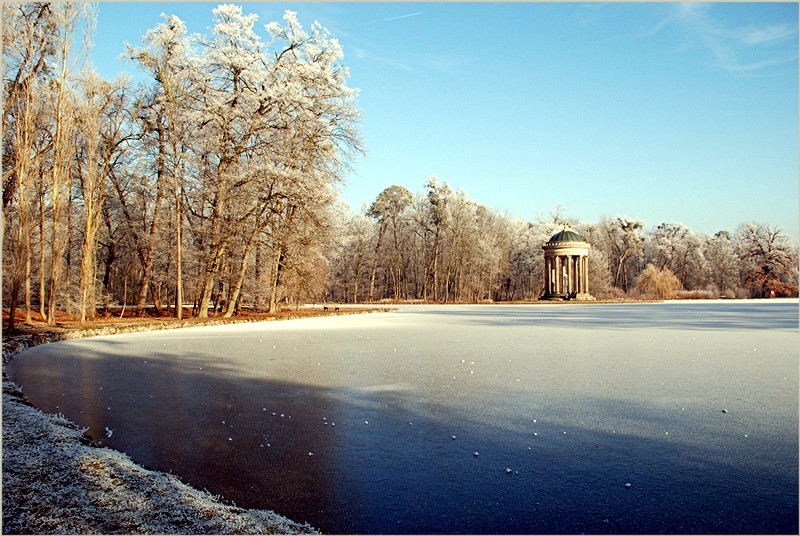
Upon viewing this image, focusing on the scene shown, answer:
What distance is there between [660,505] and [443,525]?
4.60 feet

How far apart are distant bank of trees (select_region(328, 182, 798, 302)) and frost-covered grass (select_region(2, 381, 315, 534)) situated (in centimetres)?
4675

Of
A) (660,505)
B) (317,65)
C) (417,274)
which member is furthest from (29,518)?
(417,274)

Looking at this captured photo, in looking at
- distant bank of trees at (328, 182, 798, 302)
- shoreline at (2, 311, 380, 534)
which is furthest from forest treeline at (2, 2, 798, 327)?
distant bank of trees at (328, 182, 798, 302)

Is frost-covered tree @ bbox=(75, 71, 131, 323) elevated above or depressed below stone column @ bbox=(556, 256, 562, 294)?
above

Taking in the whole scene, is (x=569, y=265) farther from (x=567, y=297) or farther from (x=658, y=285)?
(x=658, y=285)

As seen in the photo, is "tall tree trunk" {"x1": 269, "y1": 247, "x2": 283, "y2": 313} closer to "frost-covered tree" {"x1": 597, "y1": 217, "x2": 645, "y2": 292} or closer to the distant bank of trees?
the distant bank of trees

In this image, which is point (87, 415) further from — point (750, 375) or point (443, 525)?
point (750, 375)

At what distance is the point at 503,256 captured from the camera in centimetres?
6397

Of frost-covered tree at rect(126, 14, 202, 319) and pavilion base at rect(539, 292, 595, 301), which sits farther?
pavilion base at rect(539, 292, 595, 301)

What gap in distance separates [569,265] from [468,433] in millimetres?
49392

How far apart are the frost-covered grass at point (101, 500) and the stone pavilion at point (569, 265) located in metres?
49.3

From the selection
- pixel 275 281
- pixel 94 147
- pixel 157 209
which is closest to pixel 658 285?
pixel 275 281

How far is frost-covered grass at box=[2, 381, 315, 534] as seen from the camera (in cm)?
336

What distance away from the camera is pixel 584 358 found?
1034 centimetres
